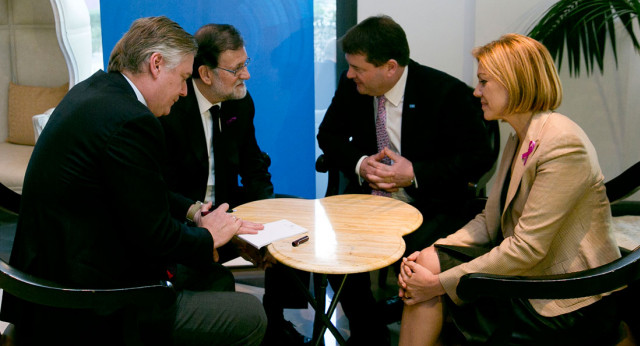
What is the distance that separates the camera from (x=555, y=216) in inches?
72.3

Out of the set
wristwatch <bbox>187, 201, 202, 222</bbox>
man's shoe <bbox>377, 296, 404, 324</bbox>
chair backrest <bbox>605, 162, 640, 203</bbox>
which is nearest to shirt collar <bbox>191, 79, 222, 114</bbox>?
wristwatch <bbox>187, 201, 202, 222</bbox>

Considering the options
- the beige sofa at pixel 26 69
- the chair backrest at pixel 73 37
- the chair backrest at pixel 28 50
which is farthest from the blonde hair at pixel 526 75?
the chair backrest at pixel 28 50

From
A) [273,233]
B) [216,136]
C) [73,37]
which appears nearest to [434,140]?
[216,136]

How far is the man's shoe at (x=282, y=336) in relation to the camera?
9.22 feet

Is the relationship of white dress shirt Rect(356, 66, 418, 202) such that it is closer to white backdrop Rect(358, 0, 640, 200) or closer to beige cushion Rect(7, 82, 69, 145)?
white backdrop Rect(358, 0, 640, 200)

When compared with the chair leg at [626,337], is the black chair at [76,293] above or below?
→ above

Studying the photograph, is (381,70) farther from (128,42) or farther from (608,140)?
(608,140)

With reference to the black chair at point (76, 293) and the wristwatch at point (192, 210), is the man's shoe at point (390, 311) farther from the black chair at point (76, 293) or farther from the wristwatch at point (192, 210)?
the black chair at point (76, 293)

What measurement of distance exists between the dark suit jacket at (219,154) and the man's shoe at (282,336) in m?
0.67

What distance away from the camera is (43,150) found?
1.71 metres

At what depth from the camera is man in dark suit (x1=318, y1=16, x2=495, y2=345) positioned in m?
2.95

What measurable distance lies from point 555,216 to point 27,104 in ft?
13.4

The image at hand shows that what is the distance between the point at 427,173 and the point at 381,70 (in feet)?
1.93

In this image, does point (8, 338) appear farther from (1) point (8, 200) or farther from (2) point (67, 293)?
(1) point (8, 200)
